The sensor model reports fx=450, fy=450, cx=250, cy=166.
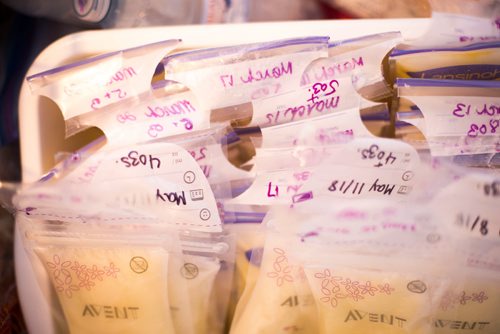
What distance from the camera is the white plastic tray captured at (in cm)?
51

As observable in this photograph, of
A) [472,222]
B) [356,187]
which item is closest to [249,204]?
[356,187]

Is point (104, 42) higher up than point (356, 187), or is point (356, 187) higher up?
point (104, 42)

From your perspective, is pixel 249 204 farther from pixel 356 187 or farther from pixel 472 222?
pixel 472 222

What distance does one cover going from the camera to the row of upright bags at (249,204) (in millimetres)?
443

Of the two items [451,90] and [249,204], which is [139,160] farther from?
[451,90]

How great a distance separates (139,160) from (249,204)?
0.12 metres

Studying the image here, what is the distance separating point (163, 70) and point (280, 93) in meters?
0.14

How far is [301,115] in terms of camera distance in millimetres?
490

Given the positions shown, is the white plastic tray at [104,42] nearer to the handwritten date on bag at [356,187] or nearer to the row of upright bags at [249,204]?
the row of upright bags at [249,204]

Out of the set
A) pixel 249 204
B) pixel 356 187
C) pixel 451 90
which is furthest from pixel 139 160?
pixel 451 90

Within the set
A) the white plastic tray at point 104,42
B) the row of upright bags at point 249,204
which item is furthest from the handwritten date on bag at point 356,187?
the white plastic tray at point 104,42

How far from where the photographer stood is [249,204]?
48 centimetres

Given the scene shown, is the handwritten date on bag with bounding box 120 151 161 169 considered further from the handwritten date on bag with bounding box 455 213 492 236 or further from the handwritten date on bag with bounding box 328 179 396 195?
the handwritten date on bag with bounding box 455 213 492 236

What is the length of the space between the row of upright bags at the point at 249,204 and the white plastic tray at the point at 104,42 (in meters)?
0.03
